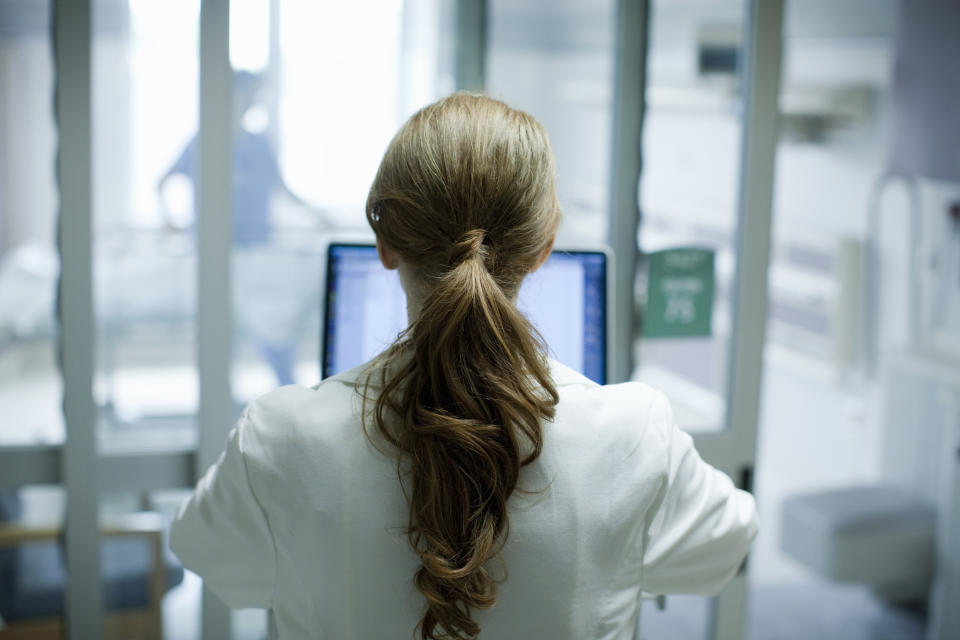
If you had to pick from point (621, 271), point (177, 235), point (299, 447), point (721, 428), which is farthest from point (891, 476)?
point (299, 447)

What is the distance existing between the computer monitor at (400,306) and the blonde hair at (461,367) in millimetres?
341

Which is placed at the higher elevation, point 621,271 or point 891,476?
point 621,271

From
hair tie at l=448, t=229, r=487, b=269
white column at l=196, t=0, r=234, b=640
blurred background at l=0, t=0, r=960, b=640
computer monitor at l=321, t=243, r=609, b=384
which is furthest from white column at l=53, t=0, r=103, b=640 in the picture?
hair tie at l=448, t=229, r=487, b=269

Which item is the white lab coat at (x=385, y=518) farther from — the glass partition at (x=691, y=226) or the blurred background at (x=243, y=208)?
the glass partition at (x=691, y=226)

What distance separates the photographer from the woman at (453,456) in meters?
0.84

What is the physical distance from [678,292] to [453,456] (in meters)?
0.98

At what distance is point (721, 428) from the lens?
68.2 inches

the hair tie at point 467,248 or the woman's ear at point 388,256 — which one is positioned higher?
the hair tie at point 467,248

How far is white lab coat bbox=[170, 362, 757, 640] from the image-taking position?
85cm

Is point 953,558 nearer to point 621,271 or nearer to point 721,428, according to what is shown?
point 721,428

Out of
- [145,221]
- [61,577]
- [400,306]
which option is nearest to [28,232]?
[145,221]

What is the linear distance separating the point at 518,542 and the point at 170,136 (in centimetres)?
112

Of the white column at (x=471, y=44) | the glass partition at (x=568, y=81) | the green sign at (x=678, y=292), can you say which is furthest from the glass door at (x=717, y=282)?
the white column at (x=471, y=44)

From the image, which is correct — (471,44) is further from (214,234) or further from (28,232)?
(28,232)
